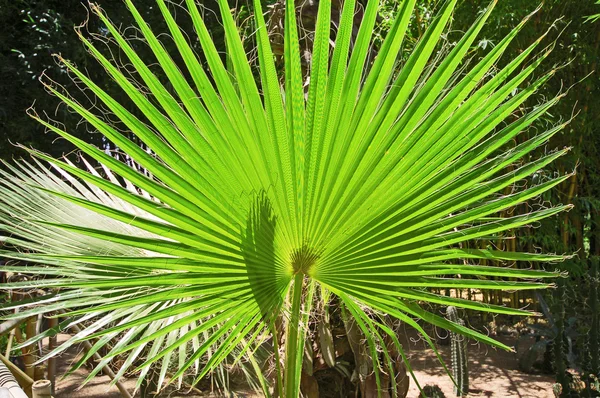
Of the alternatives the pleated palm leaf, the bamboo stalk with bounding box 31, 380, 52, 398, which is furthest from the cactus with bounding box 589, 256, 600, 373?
the bamboo stalk with bounding box 31, 380, 52, 398

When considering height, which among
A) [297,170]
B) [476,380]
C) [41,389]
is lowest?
[476,380]

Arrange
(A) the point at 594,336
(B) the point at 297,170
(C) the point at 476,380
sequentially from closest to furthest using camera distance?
(B) the point at 297,170 < (A) the point at 594,336 < (C) the point at 476,380

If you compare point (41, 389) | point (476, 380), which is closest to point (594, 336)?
point (476, 380)

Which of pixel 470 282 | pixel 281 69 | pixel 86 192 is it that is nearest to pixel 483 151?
pixel 470 282

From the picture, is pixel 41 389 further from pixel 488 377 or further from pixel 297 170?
pixel 488 377

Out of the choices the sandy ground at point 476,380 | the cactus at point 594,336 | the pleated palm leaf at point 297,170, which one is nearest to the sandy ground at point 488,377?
the sandy ground at point 476,380

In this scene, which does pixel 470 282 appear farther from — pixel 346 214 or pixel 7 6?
pixel 7 6

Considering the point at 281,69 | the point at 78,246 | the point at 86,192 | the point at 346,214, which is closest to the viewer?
the point at 346,214

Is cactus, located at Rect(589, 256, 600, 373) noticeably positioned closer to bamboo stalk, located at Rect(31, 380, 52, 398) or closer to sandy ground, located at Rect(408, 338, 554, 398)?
sandy ground, located at Rect(408, 338, 554, 398)
